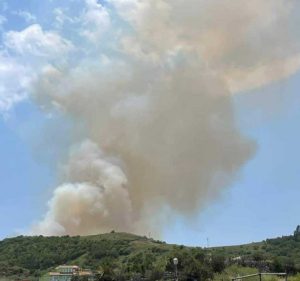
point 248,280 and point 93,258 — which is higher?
point 93,258

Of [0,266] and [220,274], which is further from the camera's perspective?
[0,266]

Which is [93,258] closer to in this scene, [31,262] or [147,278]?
[31,262]

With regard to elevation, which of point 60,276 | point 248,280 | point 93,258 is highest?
point 93,258

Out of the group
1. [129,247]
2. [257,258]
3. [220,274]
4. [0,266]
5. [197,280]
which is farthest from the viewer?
[129,247]

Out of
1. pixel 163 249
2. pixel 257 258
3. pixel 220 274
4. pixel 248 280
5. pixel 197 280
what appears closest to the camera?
pixel 248 280

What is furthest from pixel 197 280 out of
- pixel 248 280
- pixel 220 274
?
pixel 248 280

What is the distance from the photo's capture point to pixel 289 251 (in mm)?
161625

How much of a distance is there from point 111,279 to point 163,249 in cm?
7398

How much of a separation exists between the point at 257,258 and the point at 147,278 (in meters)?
39.0

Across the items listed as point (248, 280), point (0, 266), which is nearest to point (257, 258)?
point (248, 280)

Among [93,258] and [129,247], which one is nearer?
[93,258]

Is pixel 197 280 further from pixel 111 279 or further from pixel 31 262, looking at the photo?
pixel 31 262

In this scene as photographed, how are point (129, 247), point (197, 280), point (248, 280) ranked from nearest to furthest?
point (248, 280)
point (197, 280)
point (129, 247)

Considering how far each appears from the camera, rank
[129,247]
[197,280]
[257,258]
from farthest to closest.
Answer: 1. [129,247]
2. [257,258]
3. [197,280]
